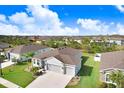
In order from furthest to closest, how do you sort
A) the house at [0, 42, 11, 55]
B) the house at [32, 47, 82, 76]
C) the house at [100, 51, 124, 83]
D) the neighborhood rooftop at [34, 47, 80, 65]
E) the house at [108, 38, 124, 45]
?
the house at [0, 42, 11, 55], the neighborhood rooftop at [34, 47, 80, 65], the house at [32, 47, 82, 76], the house at [108, 38, 124, 45], the house at [100, 51, 124, 83]

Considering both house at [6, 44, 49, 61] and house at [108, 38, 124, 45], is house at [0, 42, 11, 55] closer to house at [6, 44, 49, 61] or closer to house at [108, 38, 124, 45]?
house at [6, 44, 49, 61]

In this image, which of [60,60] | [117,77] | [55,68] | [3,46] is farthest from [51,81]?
[3,46]

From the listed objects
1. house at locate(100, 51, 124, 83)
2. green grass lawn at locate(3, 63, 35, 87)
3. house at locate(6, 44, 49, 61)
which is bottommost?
green grass lawn at locate(3, 63, 35, 87)

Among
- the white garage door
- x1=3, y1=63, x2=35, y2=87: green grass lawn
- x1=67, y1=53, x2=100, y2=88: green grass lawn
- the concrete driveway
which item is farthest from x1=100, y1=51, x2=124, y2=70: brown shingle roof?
x1=3, y1=63, x2=35, y2=87: green grass lawn

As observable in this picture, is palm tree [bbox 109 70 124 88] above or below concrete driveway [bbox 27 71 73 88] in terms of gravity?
above

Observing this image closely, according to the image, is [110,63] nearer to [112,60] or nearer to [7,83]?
[112,60]

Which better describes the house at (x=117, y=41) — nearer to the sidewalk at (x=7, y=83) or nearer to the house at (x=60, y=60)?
the house at (x=60, y=60)
